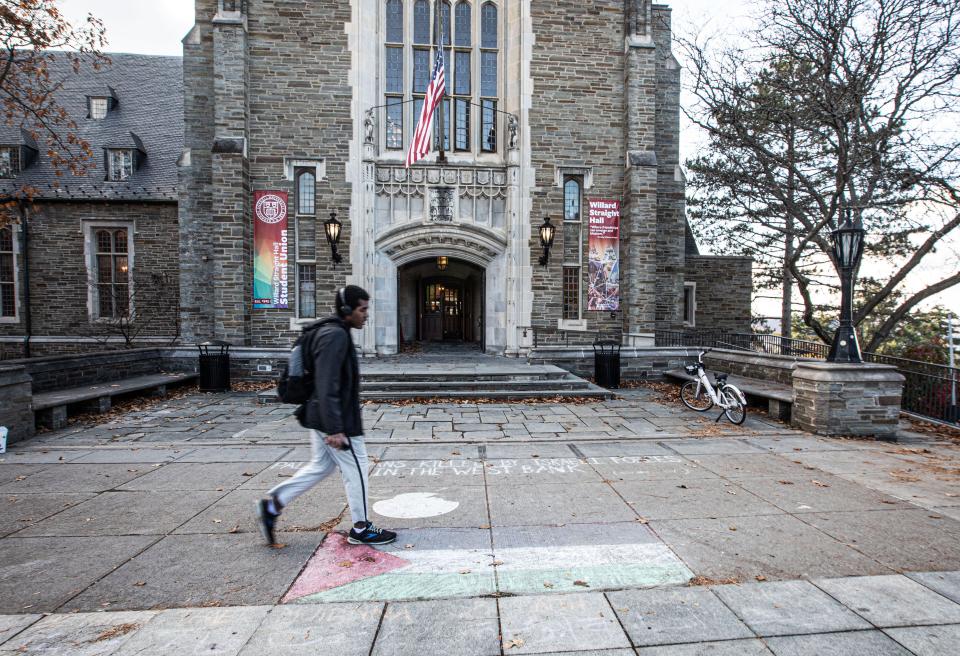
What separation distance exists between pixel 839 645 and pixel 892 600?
0.70 meters

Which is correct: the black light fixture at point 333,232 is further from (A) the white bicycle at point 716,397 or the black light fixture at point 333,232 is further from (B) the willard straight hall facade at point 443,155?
(A) the white bicycle at point 716,397

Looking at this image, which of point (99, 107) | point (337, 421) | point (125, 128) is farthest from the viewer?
point (99, 107)

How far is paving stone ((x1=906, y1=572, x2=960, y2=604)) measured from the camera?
2832 mm

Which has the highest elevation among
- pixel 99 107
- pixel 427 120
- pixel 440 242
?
pixel 99 107

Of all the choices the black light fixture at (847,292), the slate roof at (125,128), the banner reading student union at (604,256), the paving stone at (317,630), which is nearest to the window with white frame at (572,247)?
the banner reading student union at (604,256)

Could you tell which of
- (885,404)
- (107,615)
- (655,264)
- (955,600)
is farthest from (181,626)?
(655,264)

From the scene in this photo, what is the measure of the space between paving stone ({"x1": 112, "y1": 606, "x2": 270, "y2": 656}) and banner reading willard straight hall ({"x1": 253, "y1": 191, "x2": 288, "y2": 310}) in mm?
11701

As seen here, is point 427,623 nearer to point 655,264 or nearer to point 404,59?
point 655,264

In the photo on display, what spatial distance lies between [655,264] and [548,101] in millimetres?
5537

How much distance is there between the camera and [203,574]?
3082 mm

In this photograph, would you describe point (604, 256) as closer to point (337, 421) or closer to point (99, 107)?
point (337, 421)

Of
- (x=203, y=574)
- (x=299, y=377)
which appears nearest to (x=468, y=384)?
(x=299, y=377)

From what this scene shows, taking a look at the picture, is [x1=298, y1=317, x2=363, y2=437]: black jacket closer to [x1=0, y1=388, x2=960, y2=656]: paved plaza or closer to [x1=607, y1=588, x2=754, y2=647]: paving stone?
[x1=0, y1=388, x2=960, y2=656]: paved plaza

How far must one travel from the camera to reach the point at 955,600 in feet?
9.04
